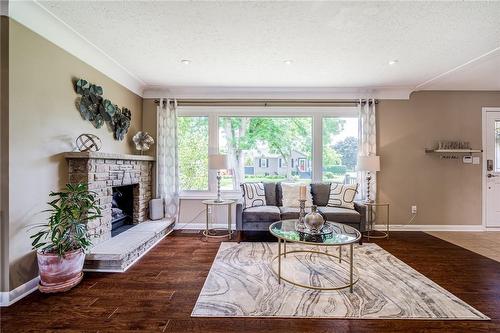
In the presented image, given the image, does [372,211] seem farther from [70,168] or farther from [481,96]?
[70,168]

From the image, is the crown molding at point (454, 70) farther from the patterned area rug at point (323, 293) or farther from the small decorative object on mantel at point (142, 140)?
the small decorative object on mantel at point (142, 140)

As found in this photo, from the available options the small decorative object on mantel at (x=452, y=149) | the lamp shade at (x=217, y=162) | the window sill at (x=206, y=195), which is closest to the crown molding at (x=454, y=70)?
the small decorative object on mantel at (x=452, y=149)

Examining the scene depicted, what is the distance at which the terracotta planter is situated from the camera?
2199 millimetres

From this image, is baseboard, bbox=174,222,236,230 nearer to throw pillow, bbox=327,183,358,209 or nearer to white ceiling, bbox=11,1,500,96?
throw pillow, bbox=327,183,358,209

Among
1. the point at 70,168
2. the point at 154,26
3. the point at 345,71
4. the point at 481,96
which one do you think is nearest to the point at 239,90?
the point at 345,71

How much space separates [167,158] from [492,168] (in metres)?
5.84

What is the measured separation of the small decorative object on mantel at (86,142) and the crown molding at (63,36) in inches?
35.7

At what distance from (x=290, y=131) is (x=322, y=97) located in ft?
2.72

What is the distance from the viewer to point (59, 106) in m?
2.59

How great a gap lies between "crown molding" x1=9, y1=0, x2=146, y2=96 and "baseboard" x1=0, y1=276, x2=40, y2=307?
7.63 ft

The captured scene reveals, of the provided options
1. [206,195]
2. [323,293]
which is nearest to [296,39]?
[323,293]

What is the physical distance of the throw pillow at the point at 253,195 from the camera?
13.4ft

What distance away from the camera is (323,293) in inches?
88.5

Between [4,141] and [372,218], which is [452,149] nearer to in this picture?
[372,218]
